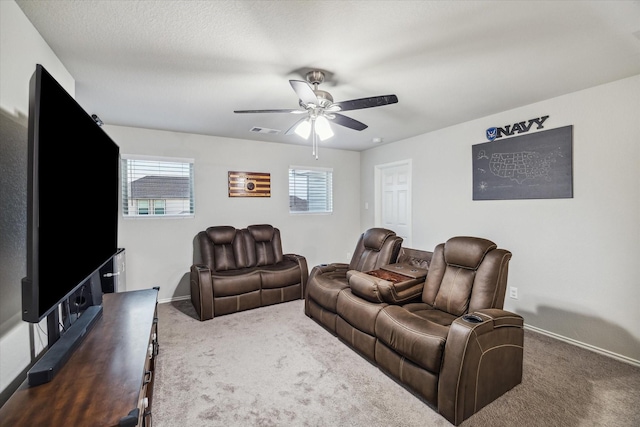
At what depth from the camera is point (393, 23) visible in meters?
1.78

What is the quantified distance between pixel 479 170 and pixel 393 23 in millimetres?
Answer: 2607

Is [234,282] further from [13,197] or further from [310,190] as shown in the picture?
[13,197]

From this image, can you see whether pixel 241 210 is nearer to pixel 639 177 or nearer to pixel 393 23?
pixel 393 23

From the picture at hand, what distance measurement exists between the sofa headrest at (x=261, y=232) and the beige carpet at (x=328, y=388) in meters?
1.63

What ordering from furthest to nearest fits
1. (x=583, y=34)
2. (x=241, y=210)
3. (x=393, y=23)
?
(x=241, y=210) → (x=583, y=34) → (x=393, y=23)

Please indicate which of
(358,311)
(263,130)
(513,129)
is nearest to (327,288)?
(358,311)

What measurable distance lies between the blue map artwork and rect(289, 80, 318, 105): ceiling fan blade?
250cm

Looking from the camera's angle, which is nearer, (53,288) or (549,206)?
(53,288)

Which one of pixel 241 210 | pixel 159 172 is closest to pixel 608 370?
pixel 241 210

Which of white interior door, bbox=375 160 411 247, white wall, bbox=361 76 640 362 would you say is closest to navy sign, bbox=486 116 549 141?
white wall, bbox=361 76 640 362

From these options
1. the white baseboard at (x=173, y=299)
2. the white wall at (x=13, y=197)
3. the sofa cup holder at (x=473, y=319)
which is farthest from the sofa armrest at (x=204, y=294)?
the sofa cup holder at (x=473, y=319)

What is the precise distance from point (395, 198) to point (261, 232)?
2.40 metres

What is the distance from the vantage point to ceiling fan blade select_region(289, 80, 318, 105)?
6.59 ft

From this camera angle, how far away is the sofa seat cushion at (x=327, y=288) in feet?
10.1
